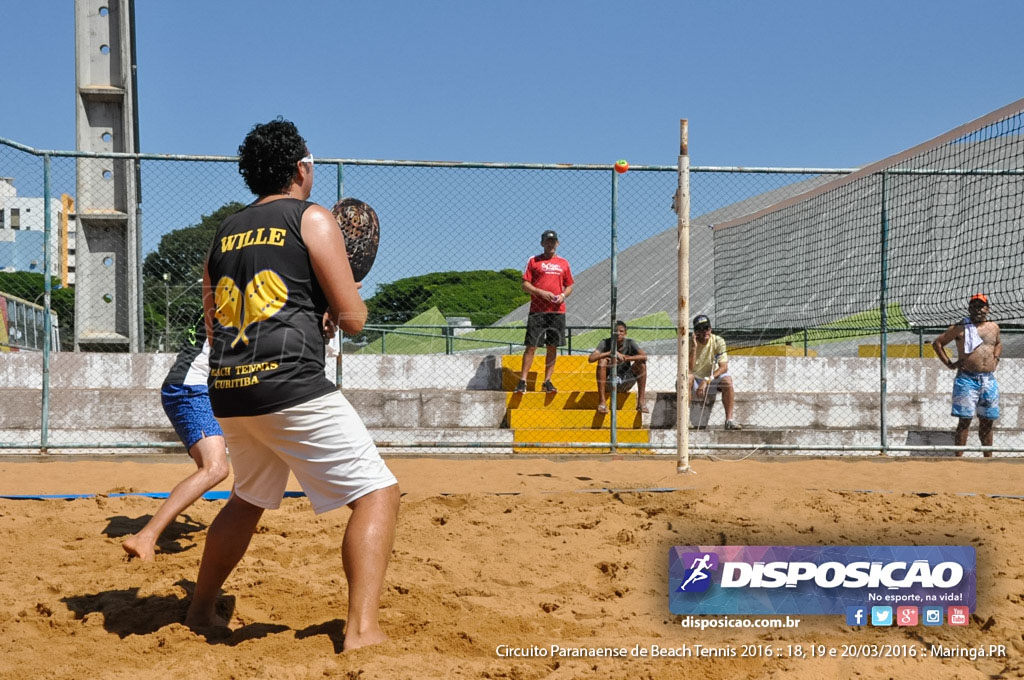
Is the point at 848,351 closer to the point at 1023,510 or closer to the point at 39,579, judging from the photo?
the point at 1023,510

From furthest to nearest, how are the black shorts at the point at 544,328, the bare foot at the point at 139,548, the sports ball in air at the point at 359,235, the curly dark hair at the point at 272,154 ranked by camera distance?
the black shorts at the point at 544,328 → the sports ball in air at the point at 359,235 → the bare foot at the point at 139,548 → the curly dark hair at the point at 272,154

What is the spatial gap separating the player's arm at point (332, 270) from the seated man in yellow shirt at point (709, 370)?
6.96m

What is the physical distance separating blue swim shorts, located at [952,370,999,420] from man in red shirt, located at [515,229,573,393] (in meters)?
4.07

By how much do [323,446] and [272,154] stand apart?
3.48 feet

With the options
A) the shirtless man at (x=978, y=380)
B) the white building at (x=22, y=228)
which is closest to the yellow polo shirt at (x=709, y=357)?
the shirtless man at (x=978, y=380)

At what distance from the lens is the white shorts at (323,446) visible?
9.37 ft

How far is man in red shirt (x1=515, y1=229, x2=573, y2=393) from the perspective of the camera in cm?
891

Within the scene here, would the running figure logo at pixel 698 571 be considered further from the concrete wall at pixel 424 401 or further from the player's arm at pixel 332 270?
the concrete wall at pixel 424 401

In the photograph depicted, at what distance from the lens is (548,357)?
919 cm

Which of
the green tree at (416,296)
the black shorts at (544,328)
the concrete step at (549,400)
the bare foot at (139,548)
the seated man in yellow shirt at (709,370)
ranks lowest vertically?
the bare foot at (139,548)

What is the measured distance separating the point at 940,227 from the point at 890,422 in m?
3.12

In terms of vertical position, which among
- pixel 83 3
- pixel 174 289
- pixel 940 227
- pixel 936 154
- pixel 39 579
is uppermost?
pixel 83 3

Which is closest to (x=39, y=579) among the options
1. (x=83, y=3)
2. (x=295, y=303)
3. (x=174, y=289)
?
(x=295, y=303)

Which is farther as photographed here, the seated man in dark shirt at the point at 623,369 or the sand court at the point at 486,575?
the seated man in dark shirt at the point at 623,369
